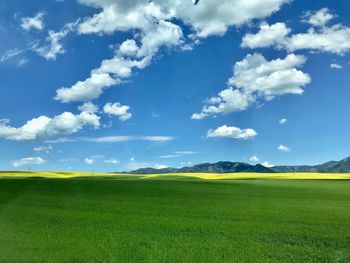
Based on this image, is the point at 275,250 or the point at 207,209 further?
the point at 207,209

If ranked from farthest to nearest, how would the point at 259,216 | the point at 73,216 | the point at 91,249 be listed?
the point at 259,216 < the point at 73,216 < the point at 91,249

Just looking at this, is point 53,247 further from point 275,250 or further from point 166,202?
point 166,202

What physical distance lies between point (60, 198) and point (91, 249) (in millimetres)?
19649

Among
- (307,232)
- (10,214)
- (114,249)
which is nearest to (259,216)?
(307,232)

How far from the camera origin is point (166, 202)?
3394 centimetres

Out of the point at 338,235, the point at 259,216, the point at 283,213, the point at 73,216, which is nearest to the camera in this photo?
the point at 338,235

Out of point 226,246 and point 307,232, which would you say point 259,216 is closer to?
point 307,232

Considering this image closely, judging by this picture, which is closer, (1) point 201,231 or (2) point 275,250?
(2) point 275,250

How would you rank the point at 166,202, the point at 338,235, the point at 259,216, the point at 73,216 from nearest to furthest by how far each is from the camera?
the point at 338,235
the point at 73,216
the point at 259,216
the point at 166,202

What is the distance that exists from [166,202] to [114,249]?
17873 millimetres

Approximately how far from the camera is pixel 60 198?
3478 centimetres

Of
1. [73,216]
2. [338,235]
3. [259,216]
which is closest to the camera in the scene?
[338,235]

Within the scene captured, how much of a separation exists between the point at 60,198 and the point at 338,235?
22443mm

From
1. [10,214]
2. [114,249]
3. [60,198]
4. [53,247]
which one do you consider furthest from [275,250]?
[60,198]
